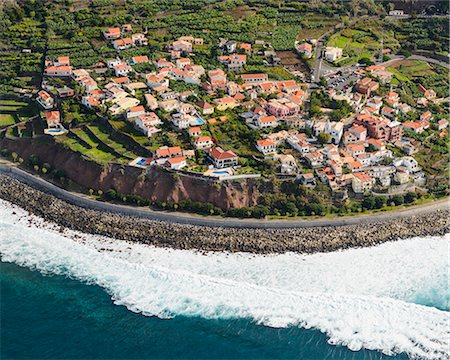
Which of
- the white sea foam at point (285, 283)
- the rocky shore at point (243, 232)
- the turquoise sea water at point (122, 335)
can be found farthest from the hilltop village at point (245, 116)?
the turquoise sea water at point (122, 335)

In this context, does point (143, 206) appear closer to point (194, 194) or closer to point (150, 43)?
point (194, 194)

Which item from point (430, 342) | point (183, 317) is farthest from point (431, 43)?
point (183, 317)

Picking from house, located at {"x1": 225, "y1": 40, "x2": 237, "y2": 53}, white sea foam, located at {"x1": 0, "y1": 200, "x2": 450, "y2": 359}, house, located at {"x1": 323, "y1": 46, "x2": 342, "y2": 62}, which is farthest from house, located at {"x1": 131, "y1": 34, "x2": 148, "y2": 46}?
white sea foam, located at {"x1": 0, "y1": 200, "x2": 450, "y2": 359}

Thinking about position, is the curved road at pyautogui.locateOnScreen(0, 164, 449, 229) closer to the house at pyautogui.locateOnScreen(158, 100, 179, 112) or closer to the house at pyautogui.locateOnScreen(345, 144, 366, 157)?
the house at pyautogui.locateOnScreen(345, 144, 366, 157)

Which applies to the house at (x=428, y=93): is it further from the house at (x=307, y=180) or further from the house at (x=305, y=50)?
the house at (x=307, y=180)

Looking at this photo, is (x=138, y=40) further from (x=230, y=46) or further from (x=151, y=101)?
(x=151, y=101)

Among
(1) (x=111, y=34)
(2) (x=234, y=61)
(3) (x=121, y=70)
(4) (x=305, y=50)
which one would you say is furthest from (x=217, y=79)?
(1) (x=111, y=34)
